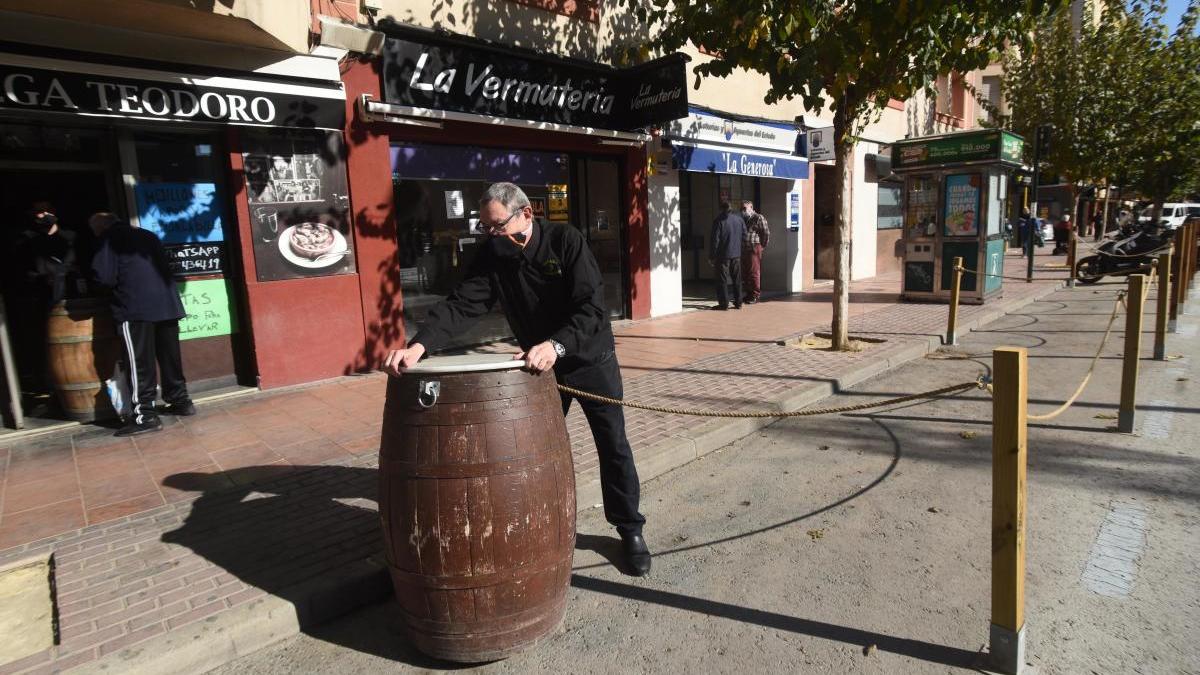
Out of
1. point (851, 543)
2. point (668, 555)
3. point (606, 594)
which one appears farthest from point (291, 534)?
point (851, 543)

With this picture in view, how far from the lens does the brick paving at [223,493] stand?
3111 millimetres

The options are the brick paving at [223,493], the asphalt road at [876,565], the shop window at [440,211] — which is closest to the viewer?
the asphalt road at [876,565]

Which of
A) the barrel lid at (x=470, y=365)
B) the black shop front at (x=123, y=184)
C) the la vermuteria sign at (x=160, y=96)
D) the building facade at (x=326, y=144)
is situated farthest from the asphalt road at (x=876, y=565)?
the la vermuteria sign at (x=160, y=96)

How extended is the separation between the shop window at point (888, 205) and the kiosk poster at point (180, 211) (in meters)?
14.9

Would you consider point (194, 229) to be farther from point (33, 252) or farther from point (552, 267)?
point (552, 267)

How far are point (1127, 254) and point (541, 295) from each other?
16.6 metres

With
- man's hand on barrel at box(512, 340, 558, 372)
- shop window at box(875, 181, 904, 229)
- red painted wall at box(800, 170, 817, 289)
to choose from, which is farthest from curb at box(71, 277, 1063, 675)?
shop window at box(875, 181, 904, 229)

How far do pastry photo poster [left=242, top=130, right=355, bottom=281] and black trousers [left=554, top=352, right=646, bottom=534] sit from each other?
14.7 ft

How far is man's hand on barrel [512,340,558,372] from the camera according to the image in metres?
2.72

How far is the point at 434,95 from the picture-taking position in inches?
296

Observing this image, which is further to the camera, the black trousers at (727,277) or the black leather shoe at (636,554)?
the black trousers at (727,277)

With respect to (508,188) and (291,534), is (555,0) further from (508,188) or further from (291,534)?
(291,534)

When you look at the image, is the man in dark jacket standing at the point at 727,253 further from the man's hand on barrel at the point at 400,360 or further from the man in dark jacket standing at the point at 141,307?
the man's hand on barrel at the point at 400,360

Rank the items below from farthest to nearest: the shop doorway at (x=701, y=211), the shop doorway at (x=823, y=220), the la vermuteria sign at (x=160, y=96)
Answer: the shop doorway at (x=823, y=220) → the shop doorway at (x=701, y=211) → the la vermuteria sign at (x=160, y=96)
